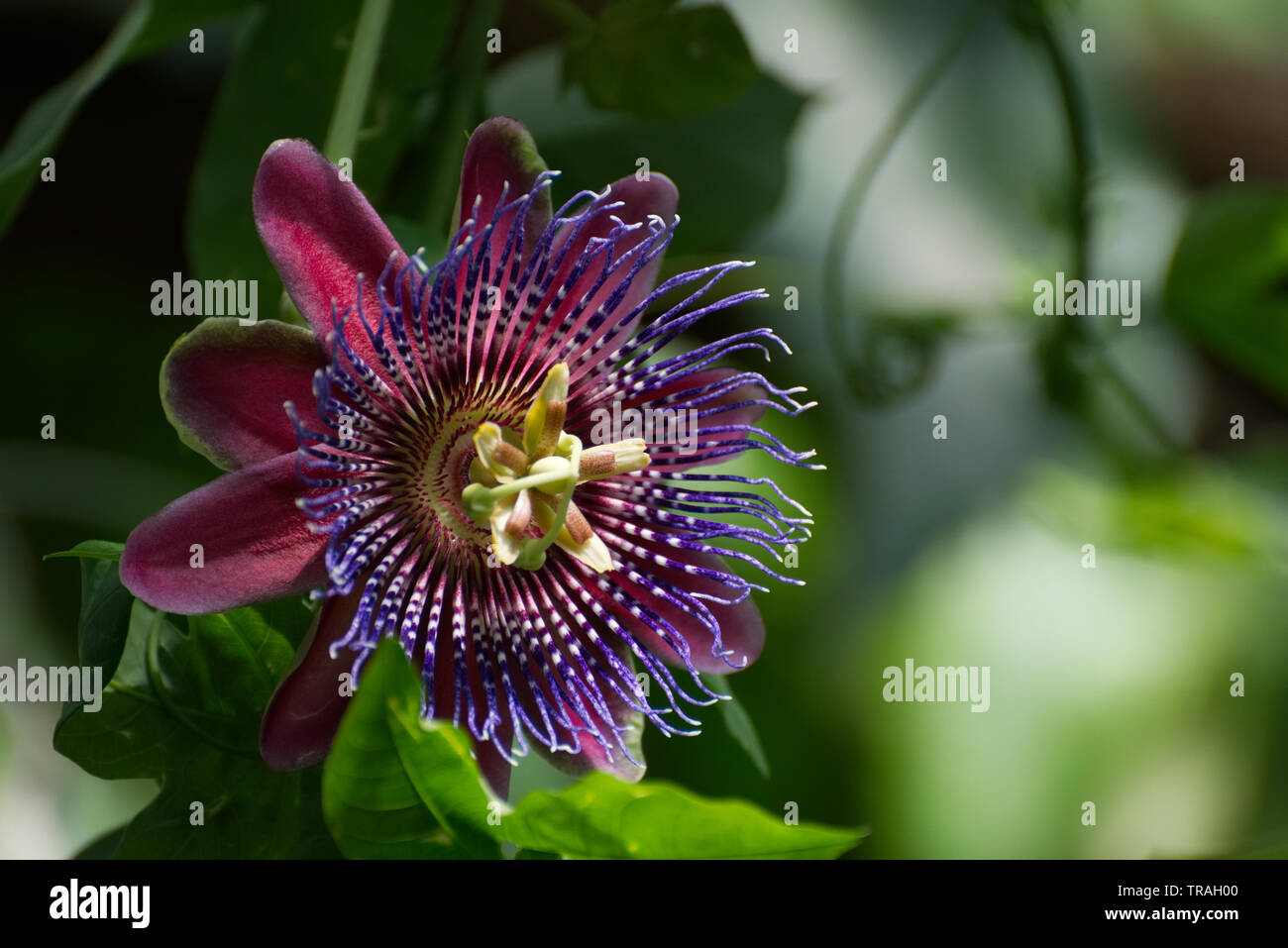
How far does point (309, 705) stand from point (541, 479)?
286 mm

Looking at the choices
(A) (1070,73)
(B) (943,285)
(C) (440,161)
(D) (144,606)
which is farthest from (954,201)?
(D) (144,606)

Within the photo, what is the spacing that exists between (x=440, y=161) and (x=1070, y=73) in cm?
113

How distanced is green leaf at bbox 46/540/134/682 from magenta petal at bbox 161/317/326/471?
0.39 feet

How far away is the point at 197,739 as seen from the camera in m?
1.10

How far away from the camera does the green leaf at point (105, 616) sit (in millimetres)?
1029

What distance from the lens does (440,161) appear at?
158 centimetres

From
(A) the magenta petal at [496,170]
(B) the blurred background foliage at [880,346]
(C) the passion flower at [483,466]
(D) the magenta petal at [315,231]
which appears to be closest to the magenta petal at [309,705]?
(C) the passion flower at [483,466]

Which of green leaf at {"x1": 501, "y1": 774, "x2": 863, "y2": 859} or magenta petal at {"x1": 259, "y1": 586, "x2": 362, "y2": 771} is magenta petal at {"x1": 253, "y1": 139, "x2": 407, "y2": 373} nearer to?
magenta petal at {"x1": 259, "y1": 586, "x2": 362, "y2": 771}

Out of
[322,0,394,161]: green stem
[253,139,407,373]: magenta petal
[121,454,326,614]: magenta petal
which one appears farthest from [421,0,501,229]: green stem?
[121,454,326,614]: magenta petal

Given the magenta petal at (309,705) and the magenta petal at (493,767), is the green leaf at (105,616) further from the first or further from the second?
the magenta petal at (493,767)

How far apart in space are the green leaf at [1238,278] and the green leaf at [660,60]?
1033 mm

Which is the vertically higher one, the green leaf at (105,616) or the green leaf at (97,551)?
the green leaf at (97,551)

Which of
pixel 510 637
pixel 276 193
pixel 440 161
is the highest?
pixel 440 161
